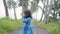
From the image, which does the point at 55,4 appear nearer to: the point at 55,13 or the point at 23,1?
the point at 55,13

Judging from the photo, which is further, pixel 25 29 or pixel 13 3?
pixel 13 3

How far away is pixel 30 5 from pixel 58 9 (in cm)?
998

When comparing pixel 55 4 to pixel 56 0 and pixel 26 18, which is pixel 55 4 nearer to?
pixel 56 0

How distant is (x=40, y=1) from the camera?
134 feet

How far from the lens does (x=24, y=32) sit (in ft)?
21.5

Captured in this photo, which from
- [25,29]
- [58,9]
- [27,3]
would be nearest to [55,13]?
[58,9]

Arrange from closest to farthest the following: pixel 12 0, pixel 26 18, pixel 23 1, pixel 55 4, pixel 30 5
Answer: pixel 26 18
pixel 55 4
pixel 23 1
pixel 30 5
pixel 12 0

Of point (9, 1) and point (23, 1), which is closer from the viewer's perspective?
point (23, 1)

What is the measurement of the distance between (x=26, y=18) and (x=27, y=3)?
31146mm

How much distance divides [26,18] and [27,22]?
159 mm

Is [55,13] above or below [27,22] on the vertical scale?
below

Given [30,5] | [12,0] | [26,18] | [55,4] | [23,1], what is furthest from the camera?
[12,0]

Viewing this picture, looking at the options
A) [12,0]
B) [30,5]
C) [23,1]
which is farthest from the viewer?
[12,0]

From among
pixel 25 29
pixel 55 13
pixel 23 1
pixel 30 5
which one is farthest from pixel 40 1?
pixel 25 29
